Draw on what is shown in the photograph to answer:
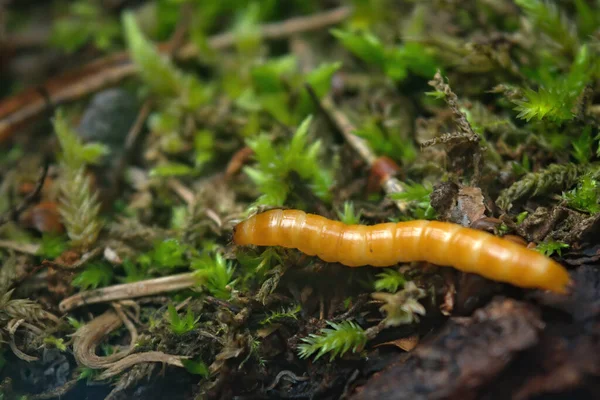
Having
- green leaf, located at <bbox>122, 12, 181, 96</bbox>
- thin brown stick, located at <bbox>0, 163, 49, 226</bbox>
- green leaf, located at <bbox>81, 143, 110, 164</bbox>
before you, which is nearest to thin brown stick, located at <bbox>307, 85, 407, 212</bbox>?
green leaf, located at <bbox>122, 12, 181, 96</bbox>

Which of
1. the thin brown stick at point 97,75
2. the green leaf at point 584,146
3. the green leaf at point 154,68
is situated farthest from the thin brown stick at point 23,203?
the green leaf at point 584,146

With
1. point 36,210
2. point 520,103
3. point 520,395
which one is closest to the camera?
point 520,395

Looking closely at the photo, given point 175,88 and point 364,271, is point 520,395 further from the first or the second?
point 175,88

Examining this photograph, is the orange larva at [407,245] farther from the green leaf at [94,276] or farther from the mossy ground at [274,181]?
the green leaf at [94,276]

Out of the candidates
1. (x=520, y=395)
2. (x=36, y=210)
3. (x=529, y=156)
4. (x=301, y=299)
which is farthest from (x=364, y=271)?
(x=36, y=210)

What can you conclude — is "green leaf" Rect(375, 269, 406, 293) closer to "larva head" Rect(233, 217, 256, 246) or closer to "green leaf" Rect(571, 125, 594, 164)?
"larva head" Rect(233, 217, 256, 246)

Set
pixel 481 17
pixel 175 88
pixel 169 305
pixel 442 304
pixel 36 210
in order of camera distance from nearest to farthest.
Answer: pixel 442 304
pixel 169 305
pixel 36 210
pixel 481 17
pixel 175 88
